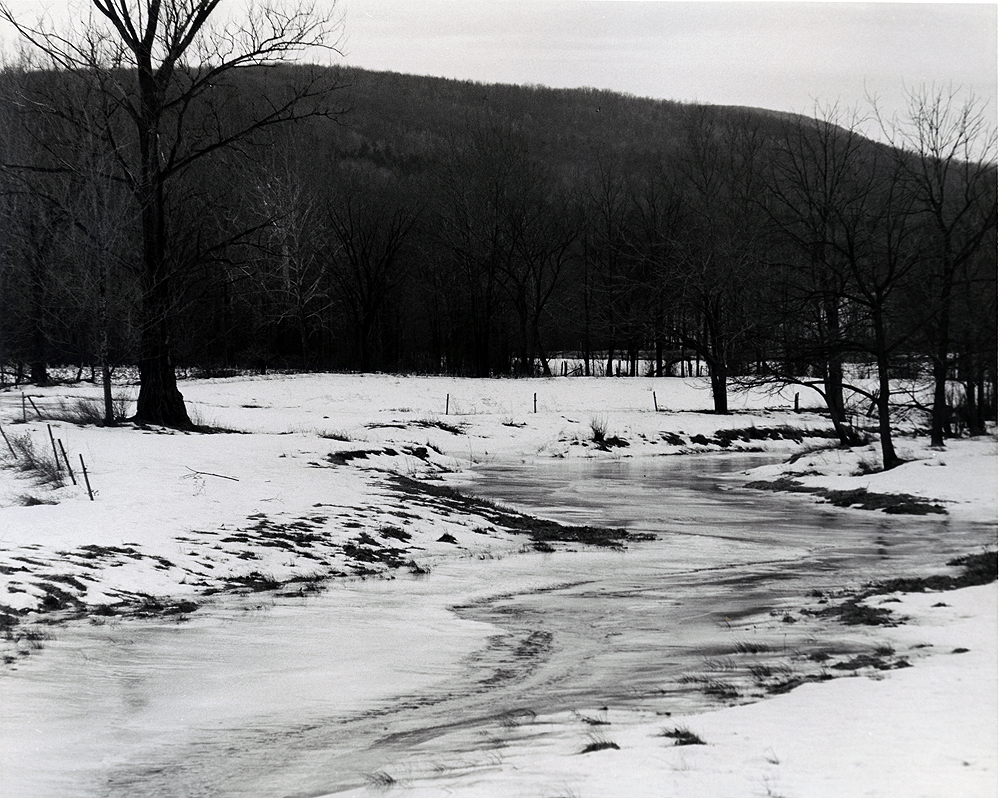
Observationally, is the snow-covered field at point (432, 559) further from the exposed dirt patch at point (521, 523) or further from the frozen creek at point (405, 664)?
the frozen creek at point (405, 664)

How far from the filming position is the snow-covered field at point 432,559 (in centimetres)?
467

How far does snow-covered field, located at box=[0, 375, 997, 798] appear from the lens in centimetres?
467

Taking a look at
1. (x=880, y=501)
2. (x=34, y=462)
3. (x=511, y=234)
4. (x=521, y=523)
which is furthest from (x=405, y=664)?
(x=511, y=234)

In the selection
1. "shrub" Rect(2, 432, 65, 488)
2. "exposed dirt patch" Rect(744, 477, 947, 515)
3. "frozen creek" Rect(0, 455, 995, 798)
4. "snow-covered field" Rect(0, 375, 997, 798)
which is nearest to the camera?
"snow-covered field" Rect(0, 375, 997, 798)

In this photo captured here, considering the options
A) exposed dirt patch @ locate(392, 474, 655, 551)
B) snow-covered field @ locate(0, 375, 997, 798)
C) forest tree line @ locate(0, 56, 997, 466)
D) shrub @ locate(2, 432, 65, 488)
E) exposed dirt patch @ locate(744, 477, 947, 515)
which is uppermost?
forest tree line @ locate(0, 56, 997, 466)

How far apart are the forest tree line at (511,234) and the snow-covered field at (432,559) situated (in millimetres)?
1067

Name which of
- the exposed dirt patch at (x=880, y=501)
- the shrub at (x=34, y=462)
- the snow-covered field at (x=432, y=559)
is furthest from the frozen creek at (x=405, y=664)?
the shrub at (x=34, y=462)

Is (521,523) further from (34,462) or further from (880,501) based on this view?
(880,501)

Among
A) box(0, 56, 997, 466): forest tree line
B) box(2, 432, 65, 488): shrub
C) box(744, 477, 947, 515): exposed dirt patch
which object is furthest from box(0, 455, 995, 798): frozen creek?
box(2, 432, 65, 488): shrub

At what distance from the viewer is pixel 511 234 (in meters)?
58.6

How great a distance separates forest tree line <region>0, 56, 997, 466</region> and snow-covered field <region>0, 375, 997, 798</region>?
1.07 meters

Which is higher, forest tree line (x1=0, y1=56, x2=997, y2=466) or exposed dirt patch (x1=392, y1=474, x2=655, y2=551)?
forest tree line (x1=0, y1=56, x2=997, y2=466)

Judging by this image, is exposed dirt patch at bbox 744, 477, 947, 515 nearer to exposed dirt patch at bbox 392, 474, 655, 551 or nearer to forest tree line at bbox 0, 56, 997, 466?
forest tree line at bbox 0, 56, 997, 466

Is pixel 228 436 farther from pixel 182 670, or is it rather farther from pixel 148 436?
pixel 182 670
